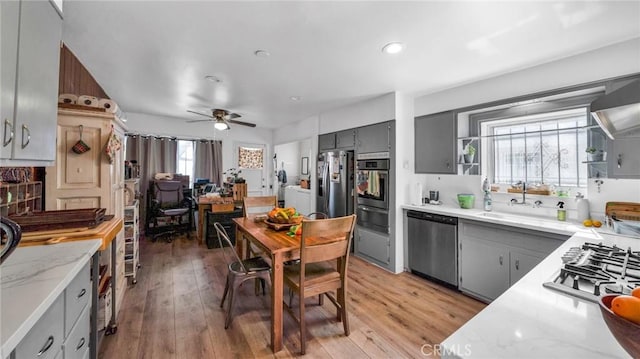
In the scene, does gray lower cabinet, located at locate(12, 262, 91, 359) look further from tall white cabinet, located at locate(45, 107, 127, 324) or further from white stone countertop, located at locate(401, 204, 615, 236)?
white stone countertop, located at locate(401, 204, 615, 236)

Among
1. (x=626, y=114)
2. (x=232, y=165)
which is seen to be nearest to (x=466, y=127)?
(x=626, y=114)

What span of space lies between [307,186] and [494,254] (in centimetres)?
411

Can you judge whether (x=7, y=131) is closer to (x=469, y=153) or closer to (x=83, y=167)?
(x=83, y=167)

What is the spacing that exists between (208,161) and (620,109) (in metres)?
5.85

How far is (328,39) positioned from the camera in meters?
1.99

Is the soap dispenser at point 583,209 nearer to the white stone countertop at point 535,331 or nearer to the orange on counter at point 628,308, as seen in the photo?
the white stone countertop at point 535,331

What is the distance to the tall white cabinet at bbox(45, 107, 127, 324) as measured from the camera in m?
1.82

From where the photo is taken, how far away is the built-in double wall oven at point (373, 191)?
3359 mm

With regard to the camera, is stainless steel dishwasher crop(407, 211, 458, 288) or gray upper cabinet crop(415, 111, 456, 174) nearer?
stainless steel dishwasher crop(407, 211, 458, 288)

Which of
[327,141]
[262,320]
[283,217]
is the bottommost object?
[262,320]

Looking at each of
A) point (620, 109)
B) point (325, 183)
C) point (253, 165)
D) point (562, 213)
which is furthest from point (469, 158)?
point (253, 165)

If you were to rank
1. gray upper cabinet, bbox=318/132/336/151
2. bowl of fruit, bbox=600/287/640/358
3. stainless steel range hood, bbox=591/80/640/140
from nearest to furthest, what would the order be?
bowl of fruit, bbox=600/287/640/358 < stainless steel range hood, bbox=591/80/640/140 < gray upper cabinet, bbox=318/132/336/151

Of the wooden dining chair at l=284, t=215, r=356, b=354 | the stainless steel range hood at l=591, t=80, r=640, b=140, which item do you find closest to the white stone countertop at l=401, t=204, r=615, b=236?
the stainless steel range hood at l=591, t=80, r=640, b=140

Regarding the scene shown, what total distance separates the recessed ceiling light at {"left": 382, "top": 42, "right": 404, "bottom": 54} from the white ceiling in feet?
0.18
